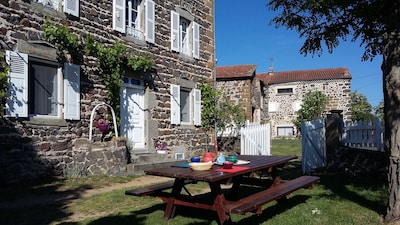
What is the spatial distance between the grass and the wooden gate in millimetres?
2466

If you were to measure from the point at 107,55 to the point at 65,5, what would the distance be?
1.60 m

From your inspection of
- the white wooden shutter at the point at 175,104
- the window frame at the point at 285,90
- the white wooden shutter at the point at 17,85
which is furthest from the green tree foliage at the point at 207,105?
the window frame at the point at 285,90

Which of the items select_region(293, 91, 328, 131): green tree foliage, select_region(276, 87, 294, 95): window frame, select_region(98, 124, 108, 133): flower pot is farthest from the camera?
select_region(276, 87, 294, 95): window frame

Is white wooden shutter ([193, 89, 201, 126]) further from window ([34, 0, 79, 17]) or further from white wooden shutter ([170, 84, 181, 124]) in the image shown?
window ([34, 0, 79, 17])

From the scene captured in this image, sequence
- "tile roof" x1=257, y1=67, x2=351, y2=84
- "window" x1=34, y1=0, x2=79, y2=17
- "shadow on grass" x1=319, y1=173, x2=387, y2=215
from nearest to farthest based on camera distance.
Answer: "shadow on grass" x1=319, y1=173, x2=387, y2=215
"window" x1=34, y1=0, x2=79, y2=17
"tile roof" x1=257, y1=67, x2=351, y2=84

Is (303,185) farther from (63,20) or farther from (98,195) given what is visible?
(63,20)

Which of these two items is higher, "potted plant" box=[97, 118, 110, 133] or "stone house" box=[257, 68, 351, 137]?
"stone house" box=[257, 68, 351, 137]

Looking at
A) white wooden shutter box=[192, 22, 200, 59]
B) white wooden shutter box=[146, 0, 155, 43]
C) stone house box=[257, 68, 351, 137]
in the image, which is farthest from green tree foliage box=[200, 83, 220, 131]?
stone house box=[257, 68, 351, 137]

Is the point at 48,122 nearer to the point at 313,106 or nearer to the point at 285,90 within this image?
the point at 313,106

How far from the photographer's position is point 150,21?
1187cm

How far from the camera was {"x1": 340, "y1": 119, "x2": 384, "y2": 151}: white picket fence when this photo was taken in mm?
8242

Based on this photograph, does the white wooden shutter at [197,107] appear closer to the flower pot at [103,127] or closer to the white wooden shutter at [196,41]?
the white wooden shutter at [196,41]

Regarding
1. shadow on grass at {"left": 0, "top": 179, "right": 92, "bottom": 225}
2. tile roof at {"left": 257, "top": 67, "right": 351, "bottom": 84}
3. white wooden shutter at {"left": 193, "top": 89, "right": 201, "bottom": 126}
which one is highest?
tile roof at {"left": 257, "top": 67, "right": 351, "bottom": 84}

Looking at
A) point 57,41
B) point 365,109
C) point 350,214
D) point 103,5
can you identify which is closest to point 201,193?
point 350,214
